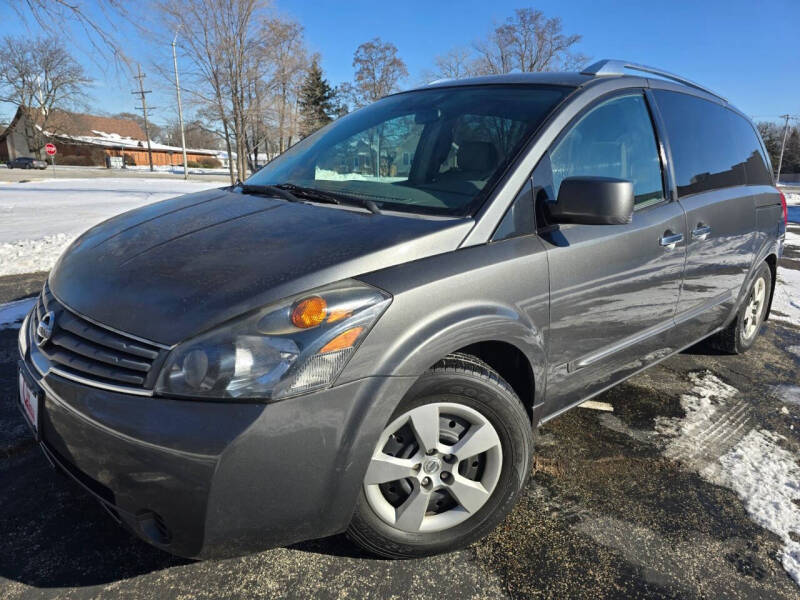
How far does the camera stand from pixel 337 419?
1.55 metres

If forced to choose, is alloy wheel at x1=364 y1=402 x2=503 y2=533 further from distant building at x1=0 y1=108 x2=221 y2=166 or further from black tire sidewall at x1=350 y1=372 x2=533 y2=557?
distant building at x1=0 y1=108 x2=221 y2=166

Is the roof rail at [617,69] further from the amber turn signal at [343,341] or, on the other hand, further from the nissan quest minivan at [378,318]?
the amber turn signal at [343,341]

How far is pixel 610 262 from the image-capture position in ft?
7.76

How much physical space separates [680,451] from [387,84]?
114ft

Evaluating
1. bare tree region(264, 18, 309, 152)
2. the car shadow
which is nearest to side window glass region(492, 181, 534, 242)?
the car shadow

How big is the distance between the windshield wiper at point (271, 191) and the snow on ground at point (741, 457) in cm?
225

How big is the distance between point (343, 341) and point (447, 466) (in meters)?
0.65

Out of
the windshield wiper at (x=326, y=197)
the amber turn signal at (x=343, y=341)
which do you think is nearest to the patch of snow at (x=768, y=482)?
the amber turn signal at (x=343, y=341)

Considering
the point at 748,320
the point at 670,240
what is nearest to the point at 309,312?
the point at 670,240

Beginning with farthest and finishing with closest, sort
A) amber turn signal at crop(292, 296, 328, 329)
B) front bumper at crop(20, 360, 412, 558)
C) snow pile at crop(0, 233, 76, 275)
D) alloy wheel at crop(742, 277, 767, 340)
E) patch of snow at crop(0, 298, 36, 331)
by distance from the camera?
snow pile at crop(0, 233, 76, 275), patch of snow at crop(0, 298, 36, 331), alloy wheel at crop(742, 277, 767, 340), amber turn signal at crop(292, 296, 328, 329), front bumper at crop(20, 360, 412, 558)

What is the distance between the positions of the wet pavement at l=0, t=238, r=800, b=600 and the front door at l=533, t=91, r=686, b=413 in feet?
1.41

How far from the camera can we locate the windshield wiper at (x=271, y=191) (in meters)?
2.39

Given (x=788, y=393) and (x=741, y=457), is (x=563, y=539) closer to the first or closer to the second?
(x=741, y=457)

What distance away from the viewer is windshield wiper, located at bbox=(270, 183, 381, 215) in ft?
6.98
